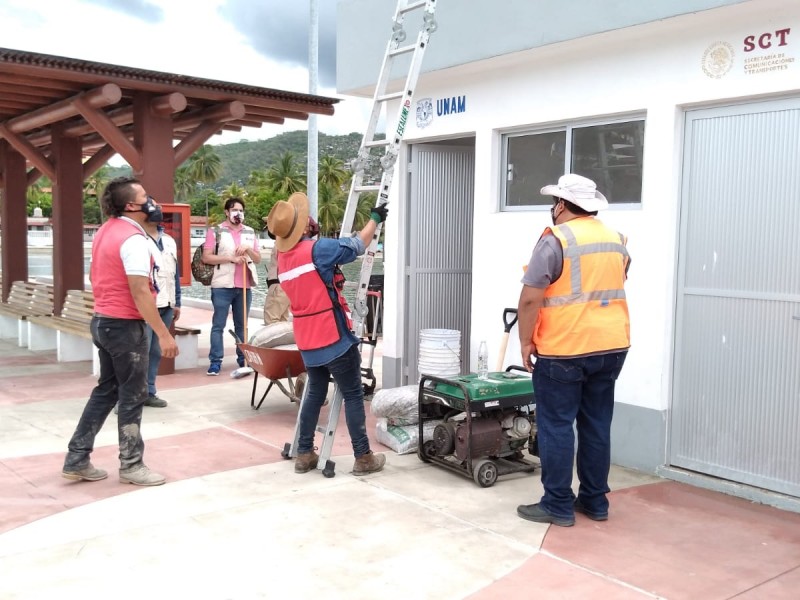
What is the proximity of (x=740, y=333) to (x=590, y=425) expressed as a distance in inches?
51.0

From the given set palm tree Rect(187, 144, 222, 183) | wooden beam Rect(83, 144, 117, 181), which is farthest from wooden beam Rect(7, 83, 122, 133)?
palm tree Rect(187, 144, 222, 183)

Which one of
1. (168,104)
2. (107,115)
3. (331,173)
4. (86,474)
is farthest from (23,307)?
(331,173)

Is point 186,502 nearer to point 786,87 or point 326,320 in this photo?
point 326,320

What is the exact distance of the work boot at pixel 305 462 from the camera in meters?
5.60

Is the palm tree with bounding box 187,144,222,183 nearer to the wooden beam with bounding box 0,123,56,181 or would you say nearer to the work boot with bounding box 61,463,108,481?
the wooden beam with bounding box 0,123,56,181

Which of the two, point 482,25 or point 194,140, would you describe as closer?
point 482,25

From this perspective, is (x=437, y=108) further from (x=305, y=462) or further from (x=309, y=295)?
(x=305, y=462)

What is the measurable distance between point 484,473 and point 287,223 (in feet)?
6.95

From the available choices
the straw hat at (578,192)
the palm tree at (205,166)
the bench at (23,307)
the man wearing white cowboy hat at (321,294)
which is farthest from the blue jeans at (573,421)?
the palm tree at (205,166)

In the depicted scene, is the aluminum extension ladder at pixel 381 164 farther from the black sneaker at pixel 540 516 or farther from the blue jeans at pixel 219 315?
the blue jeans at pixel 219 315

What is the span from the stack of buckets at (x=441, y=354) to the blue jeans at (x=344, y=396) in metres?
1.52

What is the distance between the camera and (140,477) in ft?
17.4

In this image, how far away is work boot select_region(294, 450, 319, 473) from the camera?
5.60 metres

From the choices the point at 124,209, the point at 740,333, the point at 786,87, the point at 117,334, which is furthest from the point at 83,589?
the point at 786,87
